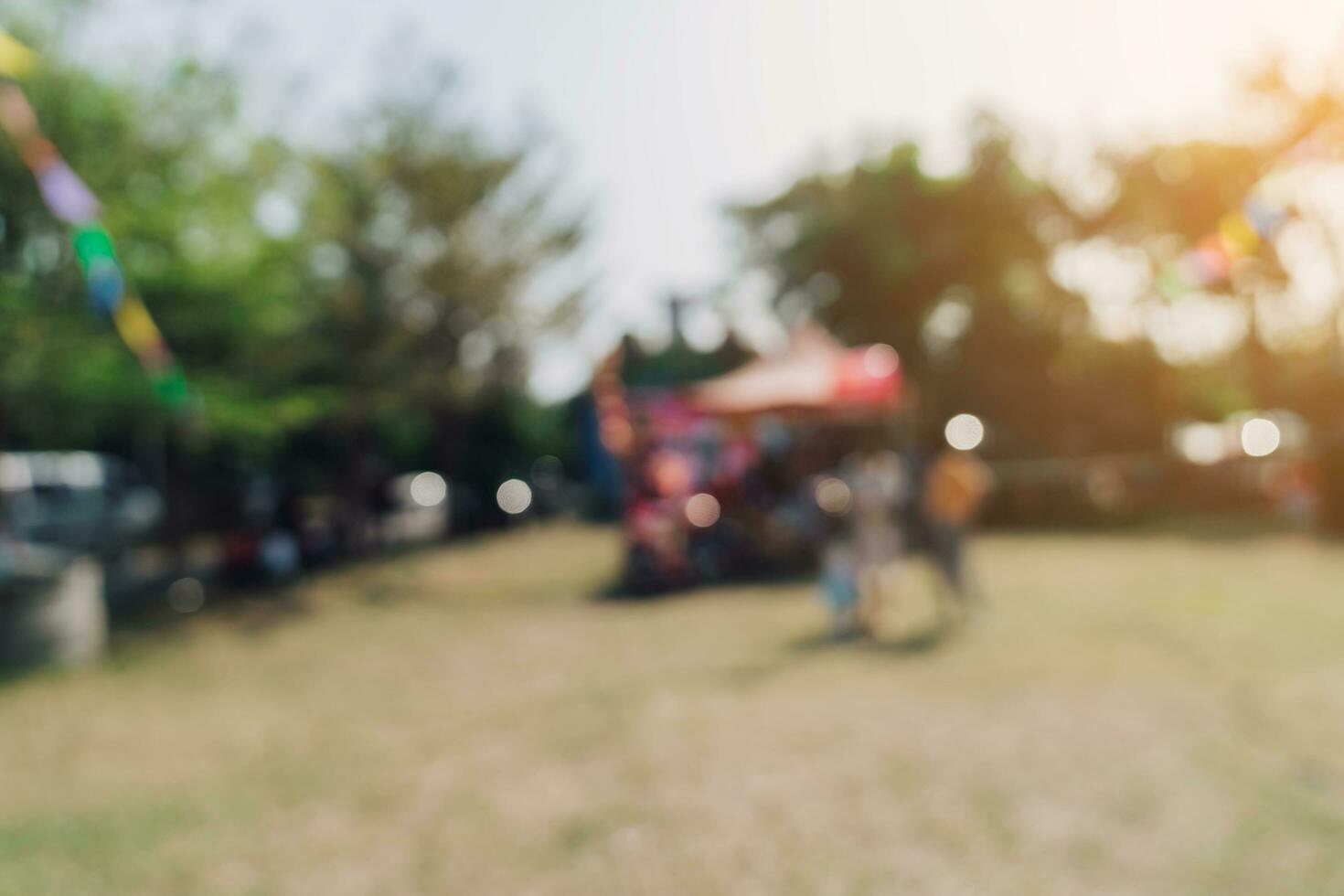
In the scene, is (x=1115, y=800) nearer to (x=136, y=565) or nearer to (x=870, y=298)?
(x=136, y=565)

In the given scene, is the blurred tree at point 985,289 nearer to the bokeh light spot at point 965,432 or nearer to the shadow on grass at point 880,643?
the bokeh light spot at point 965,432

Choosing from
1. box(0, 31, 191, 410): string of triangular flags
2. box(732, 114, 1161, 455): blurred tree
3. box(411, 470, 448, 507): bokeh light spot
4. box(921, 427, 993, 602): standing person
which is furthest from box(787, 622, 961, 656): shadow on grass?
box(411, 470, 448, 507): bokeh light spot

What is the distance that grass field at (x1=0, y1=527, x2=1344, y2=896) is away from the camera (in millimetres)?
4945

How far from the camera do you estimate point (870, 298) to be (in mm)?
30875

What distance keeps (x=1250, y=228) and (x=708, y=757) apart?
194 inches

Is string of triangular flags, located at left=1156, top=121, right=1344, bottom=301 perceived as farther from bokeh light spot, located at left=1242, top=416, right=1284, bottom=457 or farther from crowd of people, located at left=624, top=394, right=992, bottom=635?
bokeh light spot, located at left=1242, top=416, right=1284, bottom=457

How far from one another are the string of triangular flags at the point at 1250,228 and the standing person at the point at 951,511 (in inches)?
117

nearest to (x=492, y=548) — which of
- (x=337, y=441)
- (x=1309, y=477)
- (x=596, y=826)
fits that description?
(x=337, y=441)

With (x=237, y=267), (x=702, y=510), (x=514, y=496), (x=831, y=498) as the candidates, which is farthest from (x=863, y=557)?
(x=514, y=496)

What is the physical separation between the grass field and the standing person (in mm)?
569

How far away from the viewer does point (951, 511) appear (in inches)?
424

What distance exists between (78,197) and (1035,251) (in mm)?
26510

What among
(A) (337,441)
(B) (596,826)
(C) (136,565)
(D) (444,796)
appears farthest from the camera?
(A) (337,441)

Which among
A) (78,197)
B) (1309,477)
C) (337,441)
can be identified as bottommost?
(1309,477)
